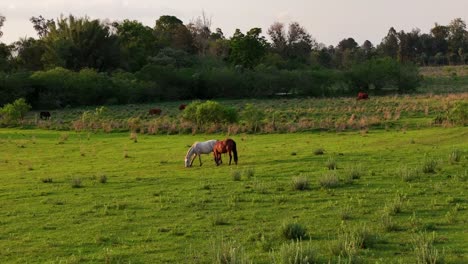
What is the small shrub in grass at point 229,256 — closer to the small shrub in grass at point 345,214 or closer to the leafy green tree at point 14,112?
the small shrub in grass at point 345,214

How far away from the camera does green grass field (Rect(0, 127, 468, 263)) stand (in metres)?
10.1

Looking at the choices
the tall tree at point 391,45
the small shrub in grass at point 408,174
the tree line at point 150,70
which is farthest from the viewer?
the tall tree at point 391,45

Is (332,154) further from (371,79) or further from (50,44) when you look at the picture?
(50,44)

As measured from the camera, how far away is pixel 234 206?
46.3 ft

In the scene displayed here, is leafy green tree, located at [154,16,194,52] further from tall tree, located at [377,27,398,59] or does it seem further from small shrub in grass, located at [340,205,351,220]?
small shrub in grass, located at [340,205,351,220]

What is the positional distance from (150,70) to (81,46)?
585 inches

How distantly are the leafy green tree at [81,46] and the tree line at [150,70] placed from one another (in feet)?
0.49

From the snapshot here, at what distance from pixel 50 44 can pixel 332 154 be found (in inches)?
2837

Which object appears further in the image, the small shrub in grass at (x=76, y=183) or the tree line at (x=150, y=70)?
the tree line at (x=150, y=70)

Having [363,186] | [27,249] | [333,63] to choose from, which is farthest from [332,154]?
[333,63]

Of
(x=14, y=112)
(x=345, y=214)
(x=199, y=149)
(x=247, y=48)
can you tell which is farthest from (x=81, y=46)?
(x=345, y=214)

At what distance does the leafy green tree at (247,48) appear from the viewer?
303 ft

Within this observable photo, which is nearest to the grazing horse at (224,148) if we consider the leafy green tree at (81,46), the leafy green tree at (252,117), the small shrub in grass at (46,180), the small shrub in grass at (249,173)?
the small shrub in grass at (249,173)

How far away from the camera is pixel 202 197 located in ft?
50.5
